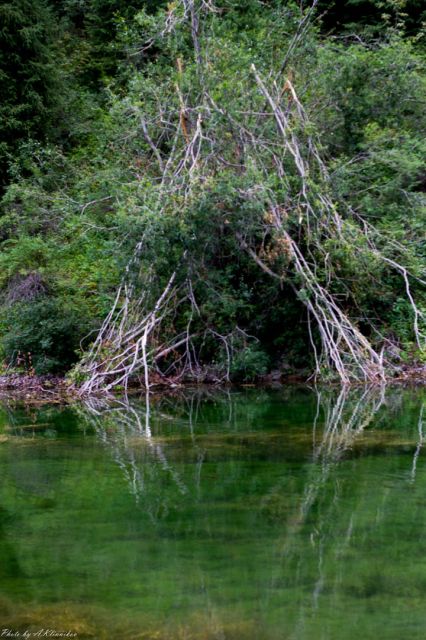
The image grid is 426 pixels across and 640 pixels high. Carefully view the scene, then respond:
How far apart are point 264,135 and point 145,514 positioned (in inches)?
336

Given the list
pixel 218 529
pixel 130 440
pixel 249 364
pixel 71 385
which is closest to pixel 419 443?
pixel 130 440

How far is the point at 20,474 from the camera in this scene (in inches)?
258

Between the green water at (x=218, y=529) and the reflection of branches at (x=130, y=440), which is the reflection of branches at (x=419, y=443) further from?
the reflection of branches at (x=130, y=440)

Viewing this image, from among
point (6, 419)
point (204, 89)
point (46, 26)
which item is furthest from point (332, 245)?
point (46, 26)

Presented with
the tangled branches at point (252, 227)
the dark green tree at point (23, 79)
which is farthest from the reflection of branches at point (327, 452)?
the dark green tree at point (23, 79)

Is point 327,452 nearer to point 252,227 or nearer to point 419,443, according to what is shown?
point 419,443

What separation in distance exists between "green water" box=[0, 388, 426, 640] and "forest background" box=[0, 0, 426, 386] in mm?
3385

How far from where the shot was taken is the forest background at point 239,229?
11.6m

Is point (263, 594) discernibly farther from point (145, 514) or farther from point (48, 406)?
point (48, 406)

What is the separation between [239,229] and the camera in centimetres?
1209

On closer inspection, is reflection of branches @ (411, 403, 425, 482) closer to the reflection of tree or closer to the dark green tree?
the reflection of tree

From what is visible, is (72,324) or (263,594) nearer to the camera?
(263,594)

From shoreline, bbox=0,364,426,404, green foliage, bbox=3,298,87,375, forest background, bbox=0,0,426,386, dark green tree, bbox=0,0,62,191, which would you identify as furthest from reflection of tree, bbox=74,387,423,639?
dark green tree, bbox=0,0,62,191

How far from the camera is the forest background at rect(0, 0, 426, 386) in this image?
11.6 metres
